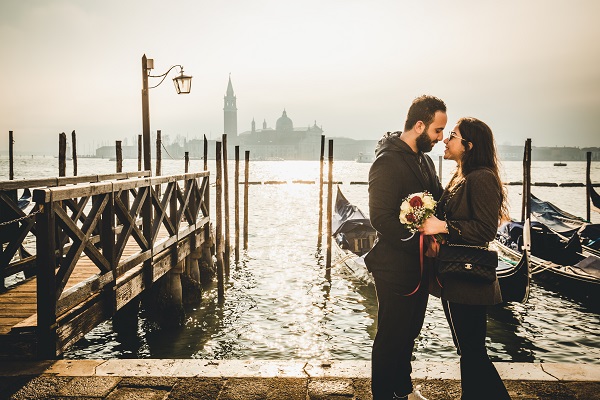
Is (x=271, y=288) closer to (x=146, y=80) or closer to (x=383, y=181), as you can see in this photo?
(x=146, y=80)

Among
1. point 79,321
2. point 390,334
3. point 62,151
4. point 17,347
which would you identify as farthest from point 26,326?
point 62,151

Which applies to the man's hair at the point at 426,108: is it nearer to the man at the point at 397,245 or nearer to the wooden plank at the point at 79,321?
the man at the point at 397,245

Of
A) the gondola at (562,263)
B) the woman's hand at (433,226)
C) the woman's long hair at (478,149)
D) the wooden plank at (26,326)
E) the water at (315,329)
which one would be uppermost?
the woman's long hair at (478,149)

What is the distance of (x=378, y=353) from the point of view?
249cm

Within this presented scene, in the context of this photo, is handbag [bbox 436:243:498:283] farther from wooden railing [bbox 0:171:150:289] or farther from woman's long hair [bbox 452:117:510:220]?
wooden railing [bbox 0:171:150:289]

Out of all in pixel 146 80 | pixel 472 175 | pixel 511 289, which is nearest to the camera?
pixel 472 175

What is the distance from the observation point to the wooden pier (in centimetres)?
339

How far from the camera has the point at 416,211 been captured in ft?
7.61

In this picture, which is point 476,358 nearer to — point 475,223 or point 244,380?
point 475,223

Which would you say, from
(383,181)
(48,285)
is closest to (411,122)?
(383,181)

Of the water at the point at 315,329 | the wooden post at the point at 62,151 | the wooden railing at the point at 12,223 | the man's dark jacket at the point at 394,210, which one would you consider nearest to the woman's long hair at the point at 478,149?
the man's dark jacket at the point at 394,210

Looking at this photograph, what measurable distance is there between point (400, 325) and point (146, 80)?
317 inches

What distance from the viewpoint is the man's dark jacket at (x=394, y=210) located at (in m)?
Answer: 2.41

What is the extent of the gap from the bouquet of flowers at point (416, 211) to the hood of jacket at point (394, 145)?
0.28 metres
